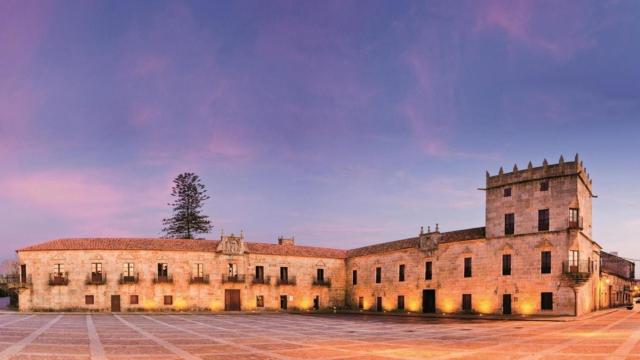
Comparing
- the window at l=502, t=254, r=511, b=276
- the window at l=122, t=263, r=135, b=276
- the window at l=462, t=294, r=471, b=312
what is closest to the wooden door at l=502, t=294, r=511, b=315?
the window at l=502, t=254, r=511, b=276

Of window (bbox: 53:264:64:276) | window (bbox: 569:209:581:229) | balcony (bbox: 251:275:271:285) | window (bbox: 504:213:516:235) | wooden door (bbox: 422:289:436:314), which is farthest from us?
balcony (bbox: 251:275:271:285)

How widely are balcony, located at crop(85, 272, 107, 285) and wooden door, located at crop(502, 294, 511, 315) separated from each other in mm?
34494

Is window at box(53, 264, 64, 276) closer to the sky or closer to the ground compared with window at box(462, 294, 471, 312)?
closer to the sky

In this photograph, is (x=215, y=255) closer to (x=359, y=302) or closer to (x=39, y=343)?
(x=359, y=302)

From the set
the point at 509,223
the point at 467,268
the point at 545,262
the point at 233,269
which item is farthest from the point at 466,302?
the point at 233,269

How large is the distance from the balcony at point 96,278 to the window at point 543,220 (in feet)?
123

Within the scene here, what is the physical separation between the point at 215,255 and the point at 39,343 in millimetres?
30065

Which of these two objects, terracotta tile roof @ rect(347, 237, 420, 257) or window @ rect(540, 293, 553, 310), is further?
terracotta tile roof @ rect(347, 237, 420, 257)

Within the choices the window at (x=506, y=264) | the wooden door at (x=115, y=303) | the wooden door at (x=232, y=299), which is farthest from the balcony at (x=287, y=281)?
the window at (x=506, y=264)

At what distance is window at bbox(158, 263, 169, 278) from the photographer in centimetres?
4563

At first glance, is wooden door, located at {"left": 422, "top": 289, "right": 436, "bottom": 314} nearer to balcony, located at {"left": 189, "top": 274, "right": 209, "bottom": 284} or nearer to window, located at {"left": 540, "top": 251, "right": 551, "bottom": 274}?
window, located at {"left": 540, "top": 251, "right": 551, "bottom": 274}

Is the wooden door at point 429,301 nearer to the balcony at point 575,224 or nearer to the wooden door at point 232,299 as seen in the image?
the balcony at point 575,224

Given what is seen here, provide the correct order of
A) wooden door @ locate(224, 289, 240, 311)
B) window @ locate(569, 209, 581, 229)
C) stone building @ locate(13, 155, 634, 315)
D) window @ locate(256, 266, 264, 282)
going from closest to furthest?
window @ locate(569, 209, 581, 229) < stone building @ locate(13, 155, 634, 315) < wooden door @ locate(224, 289, 240, 311) < window @ locate(256, 266, 264, 282)

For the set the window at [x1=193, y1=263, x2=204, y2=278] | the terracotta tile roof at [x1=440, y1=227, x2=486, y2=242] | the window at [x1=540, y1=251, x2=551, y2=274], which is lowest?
the window at [x1=193, y1=263, x2=204, y2=278]
